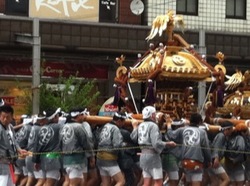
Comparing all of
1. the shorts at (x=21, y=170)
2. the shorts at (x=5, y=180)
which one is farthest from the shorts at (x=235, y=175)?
the shorts at (x=5, y=180)

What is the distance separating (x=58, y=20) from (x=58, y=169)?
10.9 meters

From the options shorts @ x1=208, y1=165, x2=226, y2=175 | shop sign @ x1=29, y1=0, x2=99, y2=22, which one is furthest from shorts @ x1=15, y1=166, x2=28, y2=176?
shop sign @ x1=29, y1=0, x2=99, y2=22

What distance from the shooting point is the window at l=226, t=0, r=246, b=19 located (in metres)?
29.5

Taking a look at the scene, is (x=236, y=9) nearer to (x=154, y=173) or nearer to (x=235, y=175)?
(x=235, y=175)

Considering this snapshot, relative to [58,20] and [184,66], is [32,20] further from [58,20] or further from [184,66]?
[184,66]

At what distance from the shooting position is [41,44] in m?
25.5

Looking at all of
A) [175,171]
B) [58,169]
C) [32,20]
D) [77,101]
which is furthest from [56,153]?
[32,20]

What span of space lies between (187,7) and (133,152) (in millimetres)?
14002

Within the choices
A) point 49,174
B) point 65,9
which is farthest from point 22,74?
point 49,174

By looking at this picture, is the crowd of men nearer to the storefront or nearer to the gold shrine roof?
the gold shrine roof

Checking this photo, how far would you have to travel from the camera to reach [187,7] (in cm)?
2892

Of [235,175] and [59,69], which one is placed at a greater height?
[59,69]

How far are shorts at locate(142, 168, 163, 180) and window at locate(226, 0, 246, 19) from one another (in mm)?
15847

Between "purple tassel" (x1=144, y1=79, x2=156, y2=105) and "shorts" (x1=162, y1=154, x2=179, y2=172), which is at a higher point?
"purple tassel" (x1=144, y1=79, x2=156, y2=105)
